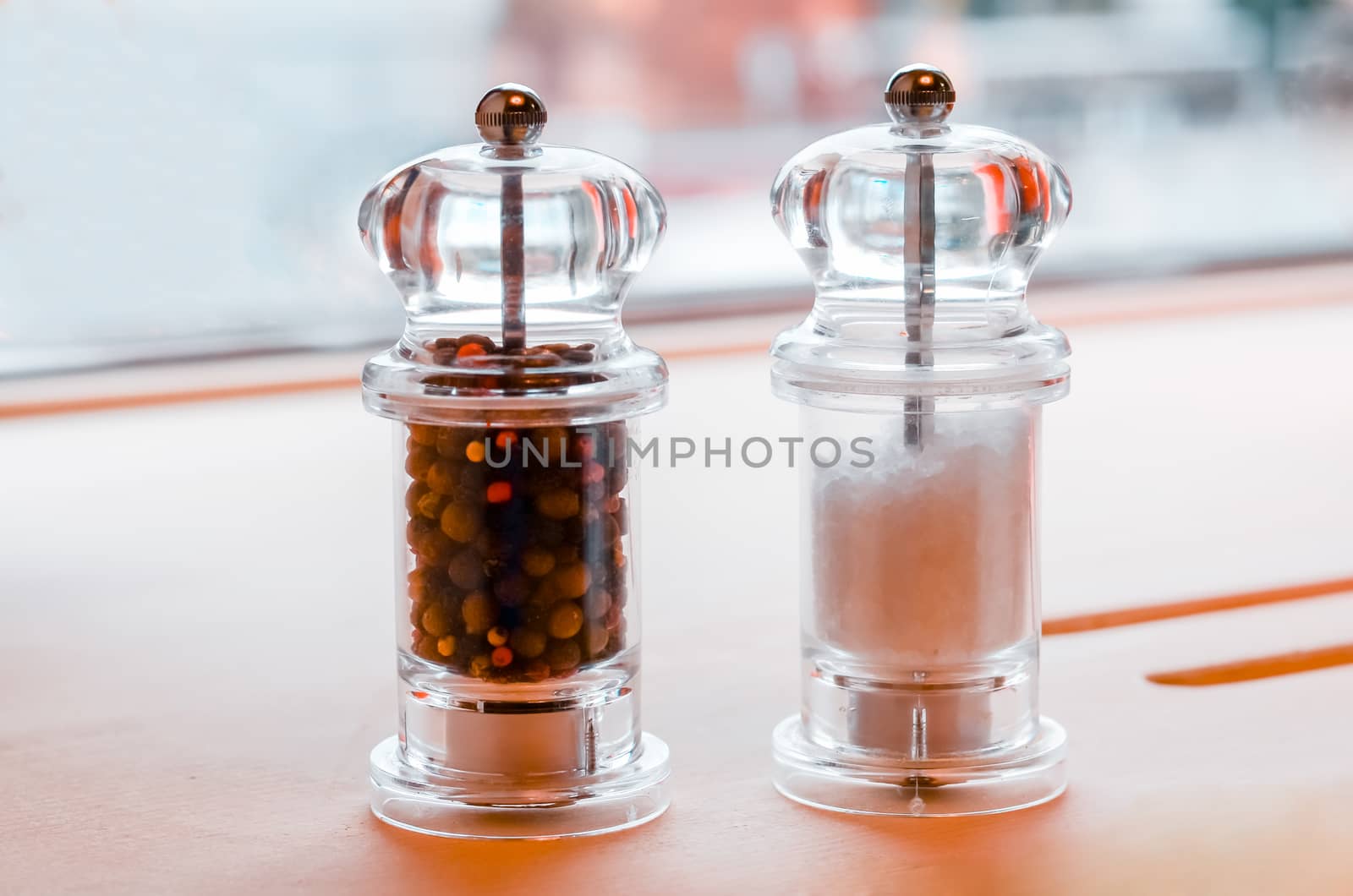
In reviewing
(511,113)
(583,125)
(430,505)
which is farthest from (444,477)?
(583,125)

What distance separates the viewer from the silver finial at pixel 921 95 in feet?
1.86

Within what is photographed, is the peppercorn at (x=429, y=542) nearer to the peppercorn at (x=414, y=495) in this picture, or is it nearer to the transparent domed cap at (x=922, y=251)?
the peppercorn at (x=414, y=495)

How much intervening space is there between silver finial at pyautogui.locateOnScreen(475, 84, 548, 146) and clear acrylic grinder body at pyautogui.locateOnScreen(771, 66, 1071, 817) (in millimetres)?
94

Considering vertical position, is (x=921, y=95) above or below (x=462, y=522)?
above

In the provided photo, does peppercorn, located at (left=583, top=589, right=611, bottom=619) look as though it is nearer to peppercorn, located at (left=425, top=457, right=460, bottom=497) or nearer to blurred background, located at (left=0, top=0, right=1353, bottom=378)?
peppercorn, located at (left=425, top=457, right=460, bottom=497)

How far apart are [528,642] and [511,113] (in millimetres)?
168

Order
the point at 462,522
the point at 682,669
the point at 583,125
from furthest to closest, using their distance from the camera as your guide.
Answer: the point at 583,125, the point at 682,669, the point at 462,522

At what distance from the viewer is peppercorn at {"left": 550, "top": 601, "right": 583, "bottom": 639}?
1.73ft

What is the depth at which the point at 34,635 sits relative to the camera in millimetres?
761

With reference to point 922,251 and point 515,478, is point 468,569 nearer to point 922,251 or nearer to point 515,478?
point 515,478

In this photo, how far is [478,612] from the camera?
53 cm

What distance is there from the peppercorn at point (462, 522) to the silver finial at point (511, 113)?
0.12 m

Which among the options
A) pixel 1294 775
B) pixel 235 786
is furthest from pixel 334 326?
pixel 1294 775

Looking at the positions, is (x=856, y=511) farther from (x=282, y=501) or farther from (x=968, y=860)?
(x=282, y=501)
